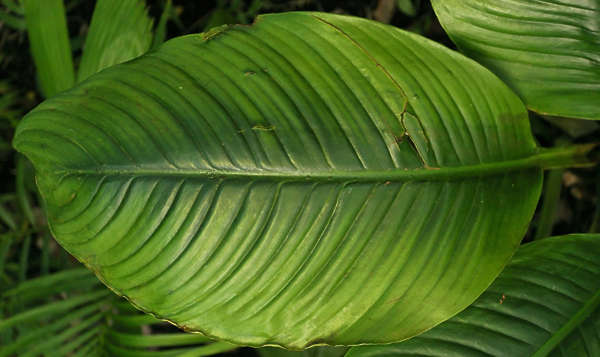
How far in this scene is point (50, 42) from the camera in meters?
1.00

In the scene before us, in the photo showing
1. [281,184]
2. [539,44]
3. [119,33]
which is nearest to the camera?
[281,184]

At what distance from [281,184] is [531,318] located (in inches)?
16.6

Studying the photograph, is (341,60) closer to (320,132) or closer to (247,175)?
(320,132)

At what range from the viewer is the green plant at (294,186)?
1.98 ft

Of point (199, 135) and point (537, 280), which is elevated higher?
point (199, 135)

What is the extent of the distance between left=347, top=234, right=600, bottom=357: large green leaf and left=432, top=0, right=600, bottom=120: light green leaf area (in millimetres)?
251

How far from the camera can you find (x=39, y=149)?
59 cm

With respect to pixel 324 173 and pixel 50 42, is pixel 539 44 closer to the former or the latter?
pixel 324 173

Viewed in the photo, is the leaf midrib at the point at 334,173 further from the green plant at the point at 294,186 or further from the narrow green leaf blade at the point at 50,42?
the narrow green leaf blade at the point at 50,42

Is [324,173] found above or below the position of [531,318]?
above

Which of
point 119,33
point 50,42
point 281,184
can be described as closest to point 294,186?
point 281,184

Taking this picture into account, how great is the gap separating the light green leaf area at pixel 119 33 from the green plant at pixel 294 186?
36 centimetres

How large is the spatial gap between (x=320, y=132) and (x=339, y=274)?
20 cm

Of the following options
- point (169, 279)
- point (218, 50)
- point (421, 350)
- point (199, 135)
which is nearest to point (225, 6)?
point (218, 50)
